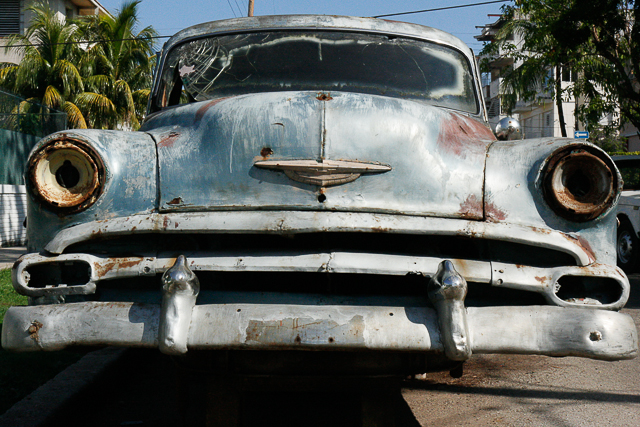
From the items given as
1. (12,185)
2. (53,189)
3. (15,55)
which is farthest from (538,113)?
(53,189)

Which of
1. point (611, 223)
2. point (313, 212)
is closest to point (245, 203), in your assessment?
point (313, 212)

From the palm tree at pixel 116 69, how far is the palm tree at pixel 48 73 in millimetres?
503

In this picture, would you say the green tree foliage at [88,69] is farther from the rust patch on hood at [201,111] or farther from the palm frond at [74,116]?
the rust patch on hood at [201,111]

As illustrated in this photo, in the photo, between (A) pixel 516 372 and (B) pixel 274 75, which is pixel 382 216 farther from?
(A) pixel 516 372

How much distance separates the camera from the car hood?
2258 millimetres

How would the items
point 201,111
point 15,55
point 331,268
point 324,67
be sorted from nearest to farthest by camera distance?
point 331,268 → point 201,111 → point 324,67 → point 15,55

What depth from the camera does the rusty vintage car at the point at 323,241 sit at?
6.53ft

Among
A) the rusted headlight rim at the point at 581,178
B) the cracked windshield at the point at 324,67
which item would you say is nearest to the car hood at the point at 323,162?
the rusted headlight rim at the point at 581,178

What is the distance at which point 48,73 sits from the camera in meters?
18.3

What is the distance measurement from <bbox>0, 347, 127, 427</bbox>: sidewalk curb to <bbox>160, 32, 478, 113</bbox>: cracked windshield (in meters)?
1.60

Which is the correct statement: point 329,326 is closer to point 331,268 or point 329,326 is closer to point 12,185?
point 331,268

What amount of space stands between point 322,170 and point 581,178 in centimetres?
95

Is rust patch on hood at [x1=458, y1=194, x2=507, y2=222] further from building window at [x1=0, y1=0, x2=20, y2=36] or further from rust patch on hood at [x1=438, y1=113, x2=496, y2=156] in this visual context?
building window at [x1=0, y1=0, x2=20, y2=36]

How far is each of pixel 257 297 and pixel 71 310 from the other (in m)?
0.62
